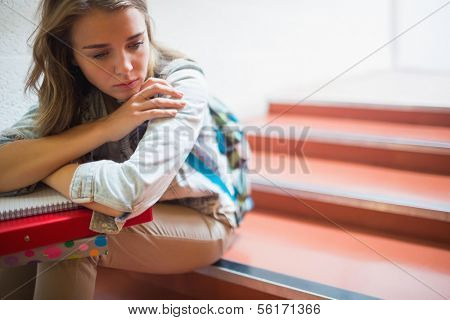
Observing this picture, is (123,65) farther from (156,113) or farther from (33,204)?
(33,204)

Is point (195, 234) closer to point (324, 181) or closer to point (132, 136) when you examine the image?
point (132, 136)

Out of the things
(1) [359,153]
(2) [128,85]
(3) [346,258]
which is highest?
(2) [128,85]

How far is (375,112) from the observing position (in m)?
1.77

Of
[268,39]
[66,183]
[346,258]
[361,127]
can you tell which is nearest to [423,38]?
[361,127]

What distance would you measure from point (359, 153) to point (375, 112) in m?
0.27

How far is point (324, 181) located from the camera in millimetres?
1488

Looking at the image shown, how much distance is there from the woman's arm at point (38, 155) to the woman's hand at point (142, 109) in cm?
2

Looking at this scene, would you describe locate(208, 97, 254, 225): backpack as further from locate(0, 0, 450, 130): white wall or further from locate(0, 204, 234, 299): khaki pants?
locate(0, 0, 450, 130): white wall

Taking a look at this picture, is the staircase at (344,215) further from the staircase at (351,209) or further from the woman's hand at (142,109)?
the woman's hand at (142,109)

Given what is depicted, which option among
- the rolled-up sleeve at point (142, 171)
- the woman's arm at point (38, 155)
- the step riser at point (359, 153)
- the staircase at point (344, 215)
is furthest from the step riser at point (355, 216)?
the woman's arm at point (38, 155)

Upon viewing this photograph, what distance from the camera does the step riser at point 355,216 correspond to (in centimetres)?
128

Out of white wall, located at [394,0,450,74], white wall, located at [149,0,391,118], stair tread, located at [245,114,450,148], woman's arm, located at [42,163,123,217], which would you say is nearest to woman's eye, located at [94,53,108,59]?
woman's arm, located at [42,163,123,217]

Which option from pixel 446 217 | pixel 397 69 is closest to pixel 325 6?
pixel 397 69

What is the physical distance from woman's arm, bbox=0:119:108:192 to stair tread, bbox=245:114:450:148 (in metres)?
1.02
